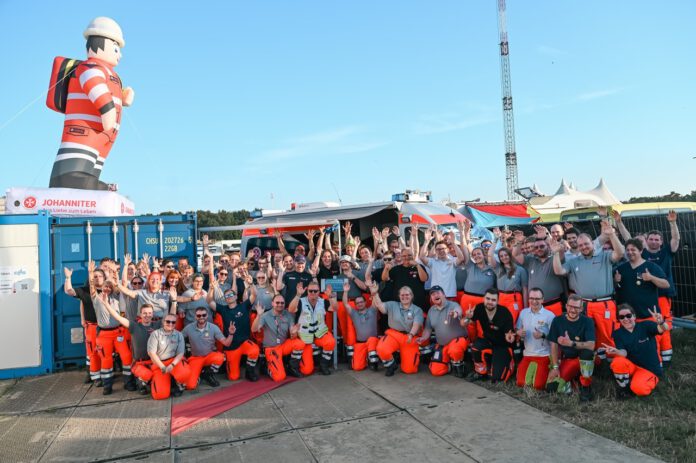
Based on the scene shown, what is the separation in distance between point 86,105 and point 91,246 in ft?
13.5

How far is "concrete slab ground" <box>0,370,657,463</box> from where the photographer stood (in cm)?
439

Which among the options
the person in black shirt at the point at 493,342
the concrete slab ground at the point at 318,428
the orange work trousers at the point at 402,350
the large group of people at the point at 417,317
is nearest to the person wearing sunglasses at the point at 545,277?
the large group of people at the point at 417,317

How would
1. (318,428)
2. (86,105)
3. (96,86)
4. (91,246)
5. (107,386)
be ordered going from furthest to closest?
1. (86,105)
2. (96,86)
3. (91,246)
4. (107,386)
5. (318,428)

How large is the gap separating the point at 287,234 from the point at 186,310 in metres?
6.35

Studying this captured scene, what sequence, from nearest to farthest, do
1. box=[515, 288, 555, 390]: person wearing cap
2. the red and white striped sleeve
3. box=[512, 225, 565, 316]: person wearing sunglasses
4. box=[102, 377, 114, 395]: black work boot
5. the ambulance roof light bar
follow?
box=[515, 288, 555, 390]: person wearing cap, box=[512, 225, 565, 316]: person wearing sunglasses, box=[102, 377, 114, 395]: black work boot, the red and white striped sleeve, the ambulance roof light bar

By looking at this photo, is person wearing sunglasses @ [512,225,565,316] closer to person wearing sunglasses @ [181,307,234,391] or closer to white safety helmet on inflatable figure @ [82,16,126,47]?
person wearing sunglasses @ [181,307,234,391]

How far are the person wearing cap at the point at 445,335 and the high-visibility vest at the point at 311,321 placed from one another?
141 cm

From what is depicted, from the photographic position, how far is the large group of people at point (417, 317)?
5.80m

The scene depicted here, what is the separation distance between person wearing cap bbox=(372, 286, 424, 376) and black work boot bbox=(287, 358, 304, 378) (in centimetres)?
115

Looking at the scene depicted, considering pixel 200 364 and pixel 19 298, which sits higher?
pixel 19 298

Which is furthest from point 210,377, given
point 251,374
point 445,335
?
point 445,335

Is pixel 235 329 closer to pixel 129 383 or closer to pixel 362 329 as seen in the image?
pixel 129 383

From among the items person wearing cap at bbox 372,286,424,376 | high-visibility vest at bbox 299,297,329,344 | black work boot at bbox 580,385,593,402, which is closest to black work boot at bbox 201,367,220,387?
high-visibility vest at bbox 299,297,329,344

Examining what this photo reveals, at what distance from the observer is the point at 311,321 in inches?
285
